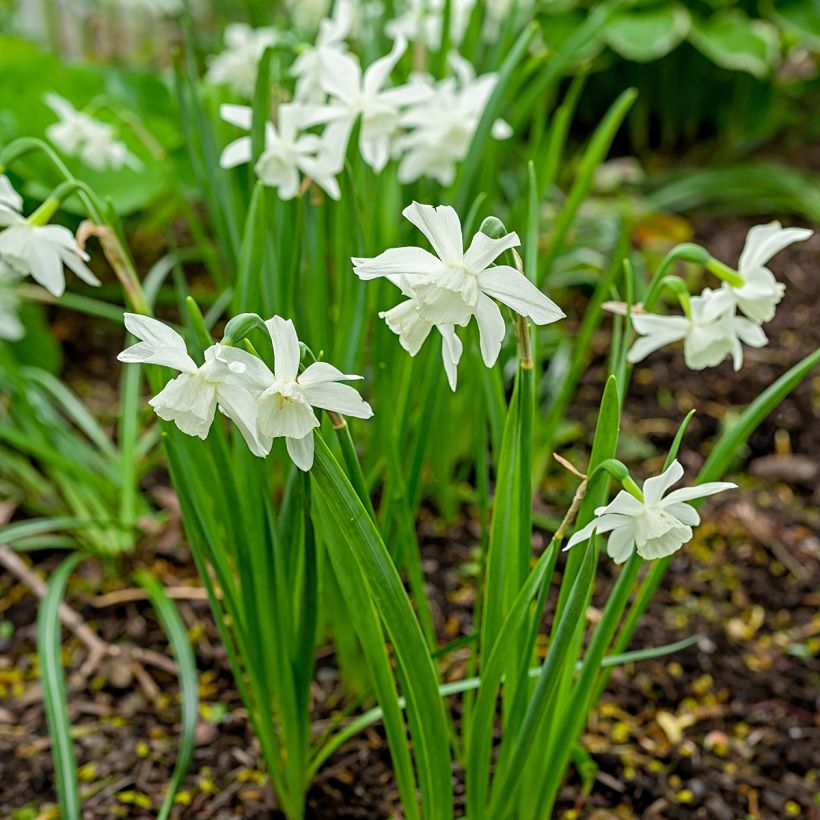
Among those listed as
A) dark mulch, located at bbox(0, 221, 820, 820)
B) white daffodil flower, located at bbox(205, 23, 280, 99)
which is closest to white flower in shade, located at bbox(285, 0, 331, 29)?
white daffodil flower, located at bbox(205, 23, 280, 99)

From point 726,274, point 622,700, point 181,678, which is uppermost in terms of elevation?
point 726,274

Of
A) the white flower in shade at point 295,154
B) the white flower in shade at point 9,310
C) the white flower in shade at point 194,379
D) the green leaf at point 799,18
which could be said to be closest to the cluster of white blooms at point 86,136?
the white flower in shade at point 9,310

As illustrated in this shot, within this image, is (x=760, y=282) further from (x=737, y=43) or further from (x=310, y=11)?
(x=737, y=43)

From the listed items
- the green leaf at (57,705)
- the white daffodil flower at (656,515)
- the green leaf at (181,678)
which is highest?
the white daffodil flower at (656,515)

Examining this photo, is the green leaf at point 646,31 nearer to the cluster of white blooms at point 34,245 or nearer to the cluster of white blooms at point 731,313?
the cluster of white blooms at point 731,313

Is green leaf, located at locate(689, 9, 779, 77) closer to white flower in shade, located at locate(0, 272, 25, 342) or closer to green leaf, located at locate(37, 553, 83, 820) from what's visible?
white flower in shade, located at locate(0, 272, 25, 342)

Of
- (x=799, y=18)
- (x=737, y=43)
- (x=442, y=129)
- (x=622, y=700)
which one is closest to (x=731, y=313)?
(x=442, y=129)
